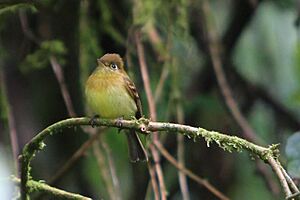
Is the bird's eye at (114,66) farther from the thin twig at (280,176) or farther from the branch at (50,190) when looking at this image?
the thin twig at (280,176)

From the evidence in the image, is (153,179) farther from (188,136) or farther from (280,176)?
(280,176)

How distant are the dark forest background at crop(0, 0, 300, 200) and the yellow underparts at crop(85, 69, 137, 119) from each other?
0.66 feet

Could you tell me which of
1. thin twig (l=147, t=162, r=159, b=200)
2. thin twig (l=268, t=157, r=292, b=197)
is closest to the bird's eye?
Answer: thin twig (l=147, t=162, r=159, b=200)

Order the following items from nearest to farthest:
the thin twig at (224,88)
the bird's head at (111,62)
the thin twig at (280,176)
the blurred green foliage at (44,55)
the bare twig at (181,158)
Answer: the thin twig at (280,176), the bare twig at (181,158), the bird's head at (111,62), the blurred green foliage at (44,55), the thin twig at (224,88)

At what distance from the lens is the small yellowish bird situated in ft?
11.0

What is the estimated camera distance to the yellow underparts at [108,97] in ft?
11.1

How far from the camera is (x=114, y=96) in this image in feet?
11.4

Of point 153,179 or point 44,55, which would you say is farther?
point 44,55

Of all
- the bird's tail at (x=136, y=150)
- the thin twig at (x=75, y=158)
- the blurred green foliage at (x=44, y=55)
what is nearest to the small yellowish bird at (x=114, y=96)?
the bird's tail at (x=136, y=150)

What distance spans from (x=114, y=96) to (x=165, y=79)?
1.77 feet

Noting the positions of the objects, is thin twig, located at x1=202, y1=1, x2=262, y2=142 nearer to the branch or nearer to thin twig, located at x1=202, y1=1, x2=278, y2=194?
thin twig, located at x1=202, y1=1, x2=278, y2=194

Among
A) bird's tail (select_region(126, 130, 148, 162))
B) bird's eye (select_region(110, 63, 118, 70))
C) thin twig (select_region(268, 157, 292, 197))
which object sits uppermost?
bird's eye (select_region(110, 63, 118, 70))

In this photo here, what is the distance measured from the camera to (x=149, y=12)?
393cm

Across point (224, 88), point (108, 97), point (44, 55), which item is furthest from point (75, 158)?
point (224, 88)
